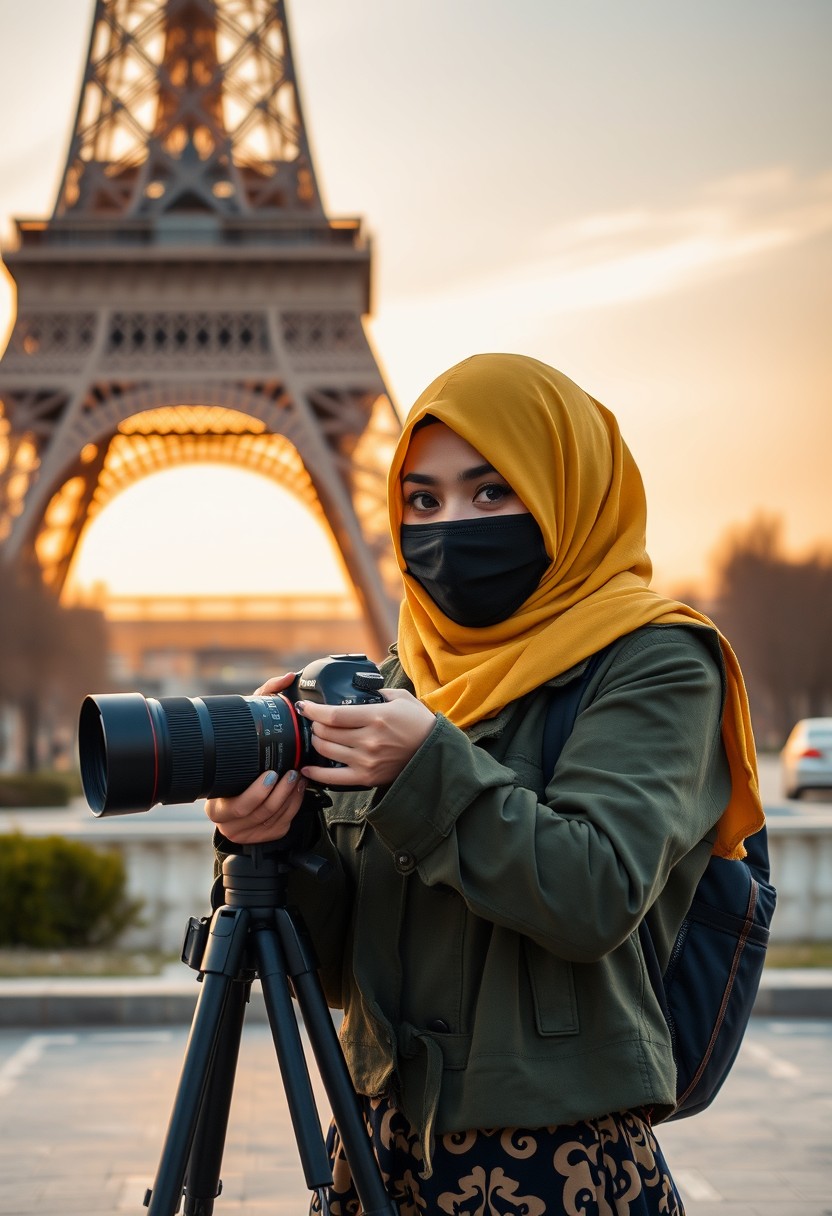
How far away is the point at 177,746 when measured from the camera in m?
1.53

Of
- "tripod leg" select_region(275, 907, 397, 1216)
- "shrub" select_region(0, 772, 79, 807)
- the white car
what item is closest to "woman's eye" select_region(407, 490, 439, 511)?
"tripod leg" select_region(275, 907, 397, 1216)

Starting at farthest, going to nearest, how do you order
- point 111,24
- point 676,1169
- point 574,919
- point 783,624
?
point 783,624
point 111,24
point 676,1169
point 574,919

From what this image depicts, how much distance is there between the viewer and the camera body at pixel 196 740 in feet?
4.96

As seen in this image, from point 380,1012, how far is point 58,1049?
4106 millimetres

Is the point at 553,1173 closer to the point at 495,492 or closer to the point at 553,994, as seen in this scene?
the point at 553,994

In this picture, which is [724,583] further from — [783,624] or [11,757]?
[11,757]

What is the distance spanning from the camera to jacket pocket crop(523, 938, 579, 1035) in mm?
1466

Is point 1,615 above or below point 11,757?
above

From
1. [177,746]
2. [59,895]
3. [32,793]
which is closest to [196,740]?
[177,746]

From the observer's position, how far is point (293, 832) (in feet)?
5.39

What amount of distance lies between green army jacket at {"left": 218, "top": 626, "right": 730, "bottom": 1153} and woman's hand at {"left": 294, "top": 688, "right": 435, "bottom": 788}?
0.08ft

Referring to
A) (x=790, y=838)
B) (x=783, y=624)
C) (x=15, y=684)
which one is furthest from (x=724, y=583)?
(x=790, y=838)

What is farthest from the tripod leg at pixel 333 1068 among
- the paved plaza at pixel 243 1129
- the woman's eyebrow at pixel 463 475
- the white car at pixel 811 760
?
the white car at pixel 811 760

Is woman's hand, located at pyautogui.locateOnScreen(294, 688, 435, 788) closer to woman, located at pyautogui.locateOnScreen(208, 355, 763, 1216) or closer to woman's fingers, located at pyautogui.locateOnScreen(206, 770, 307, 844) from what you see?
woman, located at pyautogui.locateOnScreen(208, 355, 763, 1216)
